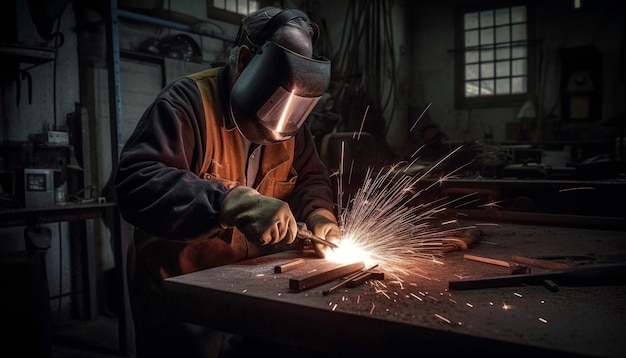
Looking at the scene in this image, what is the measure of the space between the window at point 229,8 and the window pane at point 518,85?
14.9 ft

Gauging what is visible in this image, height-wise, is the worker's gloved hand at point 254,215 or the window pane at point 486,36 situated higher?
the window pane at point 486,36

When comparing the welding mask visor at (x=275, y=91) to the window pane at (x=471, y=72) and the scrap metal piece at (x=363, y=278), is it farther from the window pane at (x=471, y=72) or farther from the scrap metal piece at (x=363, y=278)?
the window pane at (x=471, y=72)

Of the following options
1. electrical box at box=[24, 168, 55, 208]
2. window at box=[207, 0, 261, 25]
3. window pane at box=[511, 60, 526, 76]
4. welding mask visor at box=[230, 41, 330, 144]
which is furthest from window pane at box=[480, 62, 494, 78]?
welding mask visor at box=[230, 41, 330, 144]

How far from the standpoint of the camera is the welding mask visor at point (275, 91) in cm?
176

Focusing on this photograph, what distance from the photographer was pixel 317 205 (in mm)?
2291

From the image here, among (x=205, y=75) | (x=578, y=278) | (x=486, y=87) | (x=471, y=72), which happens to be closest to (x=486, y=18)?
(x=471, y=72)

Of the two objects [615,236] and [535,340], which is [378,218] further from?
[535,340]

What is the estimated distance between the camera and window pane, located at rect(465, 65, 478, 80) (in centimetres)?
868

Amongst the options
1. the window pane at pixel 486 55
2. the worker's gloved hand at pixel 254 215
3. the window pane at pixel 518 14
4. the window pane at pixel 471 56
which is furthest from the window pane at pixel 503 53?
the worker's gloved hand at pixel 254 215

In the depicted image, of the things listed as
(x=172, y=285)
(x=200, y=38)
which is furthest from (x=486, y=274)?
(x=200, y=38)

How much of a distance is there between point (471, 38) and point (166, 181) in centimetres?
810

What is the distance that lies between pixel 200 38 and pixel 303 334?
15.7 ft

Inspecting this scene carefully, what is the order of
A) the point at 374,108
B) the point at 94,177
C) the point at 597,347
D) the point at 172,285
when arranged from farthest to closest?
the point at 374,108, the point at 94,177, the point at 172,285, the point at 597,347

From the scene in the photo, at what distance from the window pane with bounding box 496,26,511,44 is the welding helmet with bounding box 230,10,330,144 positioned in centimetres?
741
